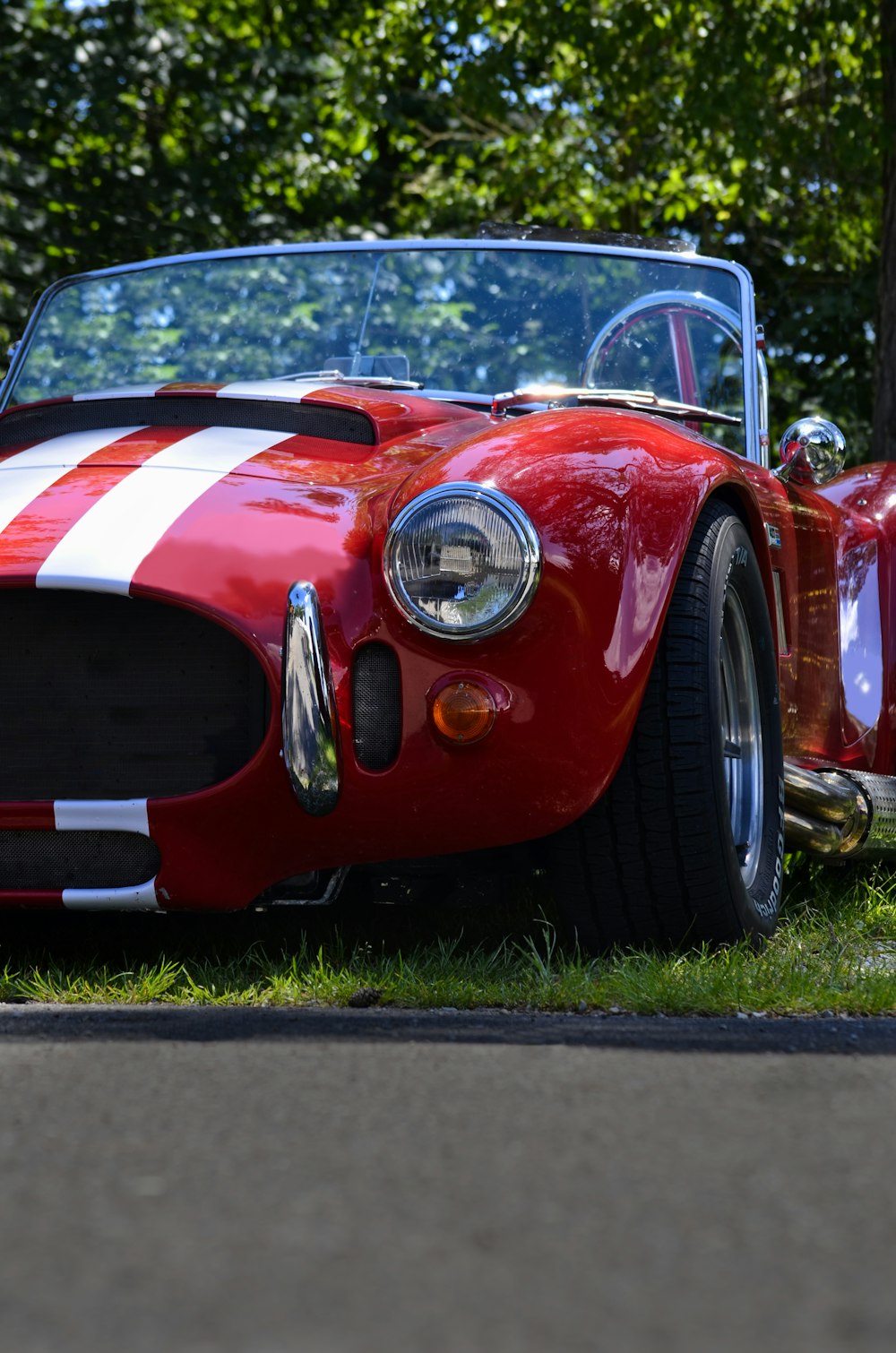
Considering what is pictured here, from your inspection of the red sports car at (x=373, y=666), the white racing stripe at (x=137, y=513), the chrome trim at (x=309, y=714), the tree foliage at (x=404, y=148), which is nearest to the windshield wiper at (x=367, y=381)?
the red sports car at (x=373, y=666)

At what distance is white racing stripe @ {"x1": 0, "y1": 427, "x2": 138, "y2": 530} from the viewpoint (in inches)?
115

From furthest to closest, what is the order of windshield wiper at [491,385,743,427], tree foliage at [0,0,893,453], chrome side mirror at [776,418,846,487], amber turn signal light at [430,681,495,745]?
1. tree foliage at [0,0,893,453]
2. chrome side mirror at [776,418,846,487]
3. windshield wiper at [491,385,743,427]
4. amber turn signal light at [430,681,495,745]

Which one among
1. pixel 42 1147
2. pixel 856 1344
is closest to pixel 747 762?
pixel 42 1147

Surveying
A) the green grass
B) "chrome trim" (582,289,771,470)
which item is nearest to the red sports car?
the green grass

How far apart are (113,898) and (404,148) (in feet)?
42.8

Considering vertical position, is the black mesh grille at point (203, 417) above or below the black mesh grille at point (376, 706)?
above

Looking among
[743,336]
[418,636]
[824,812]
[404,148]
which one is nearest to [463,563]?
[418,636]

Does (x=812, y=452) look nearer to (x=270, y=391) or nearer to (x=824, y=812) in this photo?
(x=824, y=812)

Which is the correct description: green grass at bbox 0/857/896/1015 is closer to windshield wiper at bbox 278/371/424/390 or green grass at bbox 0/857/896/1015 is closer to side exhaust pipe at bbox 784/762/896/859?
side exhaust pipe at bbox 784/762/896/859

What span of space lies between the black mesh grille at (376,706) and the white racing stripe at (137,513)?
1.32ft

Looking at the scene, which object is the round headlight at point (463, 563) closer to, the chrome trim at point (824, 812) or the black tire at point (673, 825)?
the black tire at point (673, 825)

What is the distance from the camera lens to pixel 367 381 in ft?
13.0

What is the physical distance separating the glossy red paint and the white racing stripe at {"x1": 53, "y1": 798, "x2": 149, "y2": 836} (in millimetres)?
20

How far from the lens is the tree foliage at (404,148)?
11297 mm
